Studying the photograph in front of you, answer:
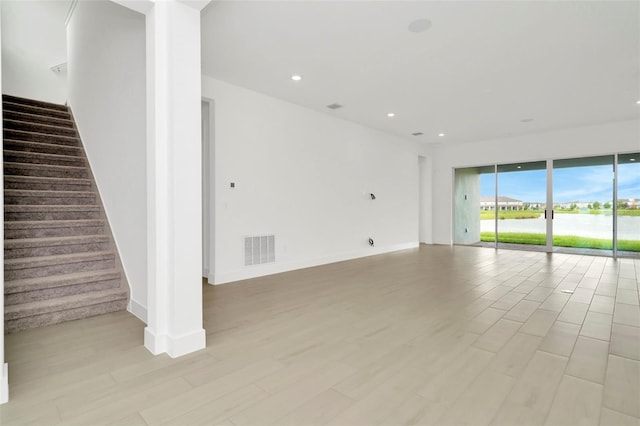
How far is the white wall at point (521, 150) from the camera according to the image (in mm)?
6770

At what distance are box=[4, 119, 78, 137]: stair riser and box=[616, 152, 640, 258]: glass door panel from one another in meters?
10.8

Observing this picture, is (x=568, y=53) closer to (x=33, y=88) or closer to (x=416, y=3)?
(x=416, y=3)

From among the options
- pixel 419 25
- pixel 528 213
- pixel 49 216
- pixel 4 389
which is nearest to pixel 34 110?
pixel 49 216

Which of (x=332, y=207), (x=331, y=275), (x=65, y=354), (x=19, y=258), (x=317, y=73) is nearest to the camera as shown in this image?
(x=65, y=354)

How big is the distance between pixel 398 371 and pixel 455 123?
20.0 ft

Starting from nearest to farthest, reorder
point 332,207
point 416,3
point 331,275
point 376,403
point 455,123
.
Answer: point 376,403, point 416,3, point 331,275, point 332,207, point 455,123

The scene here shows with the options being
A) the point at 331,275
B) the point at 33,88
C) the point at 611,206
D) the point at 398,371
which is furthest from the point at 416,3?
the point at 33,88

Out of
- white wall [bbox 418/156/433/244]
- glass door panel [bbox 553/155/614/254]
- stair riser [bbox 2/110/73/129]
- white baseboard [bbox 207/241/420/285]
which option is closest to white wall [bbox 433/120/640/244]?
white wall [bbox 418/156/433/244]

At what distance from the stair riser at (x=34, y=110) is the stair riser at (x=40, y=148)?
1.12 m

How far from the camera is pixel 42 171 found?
4137mm

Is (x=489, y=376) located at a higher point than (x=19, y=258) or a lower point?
lower

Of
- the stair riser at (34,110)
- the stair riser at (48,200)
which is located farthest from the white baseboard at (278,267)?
the stair riser at (34,110)

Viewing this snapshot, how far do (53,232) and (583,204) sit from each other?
32.8 feet

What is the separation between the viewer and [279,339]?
2.56 metres
